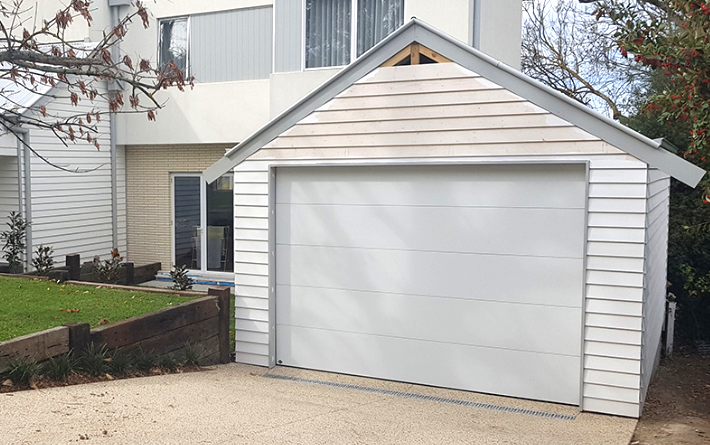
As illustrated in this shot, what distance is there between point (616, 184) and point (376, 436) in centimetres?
343

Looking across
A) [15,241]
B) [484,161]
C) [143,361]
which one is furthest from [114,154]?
[484,161]

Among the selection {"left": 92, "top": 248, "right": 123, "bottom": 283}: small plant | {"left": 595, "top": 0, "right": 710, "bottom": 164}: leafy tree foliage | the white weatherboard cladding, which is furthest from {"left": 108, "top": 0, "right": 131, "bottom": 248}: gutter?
{"left": 595, "top": 0, "right": 710, "bottom": 164}: leafy tree foliage

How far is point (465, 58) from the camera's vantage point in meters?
7.77

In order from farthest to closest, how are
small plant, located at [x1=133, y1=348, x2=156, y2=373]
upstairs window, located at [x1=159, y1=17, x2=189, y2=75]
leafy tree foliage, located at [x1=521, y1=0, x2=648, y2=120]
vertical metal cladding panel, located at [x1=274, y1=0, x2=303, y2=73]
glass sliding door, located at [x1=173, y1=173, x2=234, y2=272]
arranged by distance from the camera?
leafy tree foliage, located at [x1=521, y1=0, x2=648, y2=120], glass sliding door, located at [x1=173, y1=173, x2=234, y2=272], upstairs window, located at [x1=159, y1=17, x2=189, y2=75], vertical metal cladding panel, located at [x1=274, y1=0, x2=303, y2=73], small plant, located at [x1=133, y1=348, x2=156, y2=373]

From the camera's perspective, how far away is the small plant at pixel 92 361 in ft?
24.1

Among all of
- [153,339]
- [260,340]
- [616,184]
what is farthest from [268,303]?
[616,184]

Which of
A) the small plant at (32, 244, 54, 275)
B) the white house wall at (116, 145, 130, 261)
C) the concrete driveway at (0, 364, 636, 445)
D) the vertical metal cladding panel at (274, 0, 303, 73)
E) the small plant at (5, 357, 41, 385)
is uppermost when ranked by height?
the vertical metal cladding panel at (274, 0, 303, 73)

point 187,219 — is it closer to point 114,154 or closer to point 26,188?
point 114,154

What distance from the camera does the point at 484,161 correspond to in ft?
25.4

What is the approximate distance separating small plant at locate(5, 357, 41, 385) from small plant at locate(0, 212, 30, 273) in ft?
25.8

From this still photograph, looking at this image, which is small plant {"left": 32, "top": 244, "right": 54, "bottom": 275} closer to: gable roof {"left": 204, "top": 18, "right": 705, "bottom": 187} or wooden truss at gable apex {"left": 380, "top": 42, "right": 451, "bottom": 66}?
gable roof {"left": 204, "top": 18, "right": 705, "bottom": 187}

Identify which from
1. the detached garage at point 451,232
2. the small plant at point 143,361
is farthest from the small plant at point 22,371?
the detached garage at point 451,232

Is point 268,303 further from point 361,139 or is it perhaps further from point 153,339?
point 361,139

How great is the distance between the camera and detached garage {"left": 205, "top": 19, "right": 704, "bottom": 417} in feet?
23.7
